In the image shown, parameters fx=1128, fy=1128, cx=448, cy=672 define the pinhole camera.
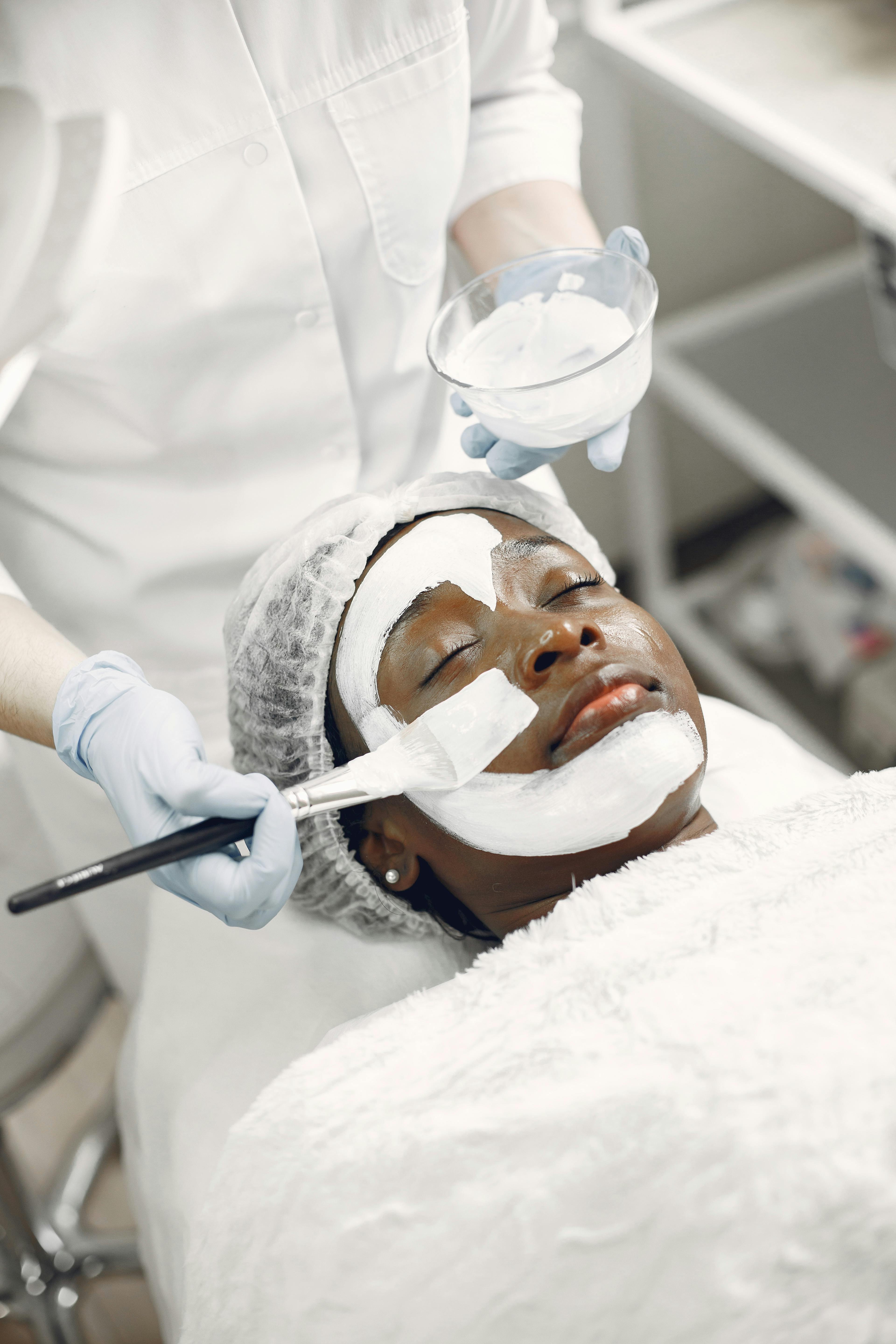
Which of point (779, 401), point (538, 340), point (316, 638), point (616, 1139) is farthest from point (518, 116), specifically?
point (616, 1139)

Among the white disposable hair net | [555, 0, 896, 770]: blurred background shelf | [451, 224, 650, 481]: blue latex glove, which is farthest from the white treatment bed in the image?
[555, 0, 896, 770]: blurred background shelf

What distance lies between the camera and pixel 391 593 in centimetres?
103

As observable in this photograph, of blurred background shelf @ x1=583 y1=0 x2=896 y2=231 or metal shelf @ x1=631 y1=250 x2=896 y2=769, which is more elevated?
blurred background shelf @ x1=583 y1=0 x2=896 y2=231

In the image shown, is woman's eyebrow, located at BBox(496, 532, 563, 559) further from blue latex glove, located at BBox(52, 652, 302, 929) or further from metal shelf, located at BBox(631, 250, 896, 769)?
metal shelf, located at BBox(631, 250, 896, 769)

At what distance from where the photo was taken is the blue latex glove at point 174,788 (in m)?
0.86

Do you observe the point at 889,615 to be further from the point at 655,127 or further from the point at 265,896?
the point at 265,896

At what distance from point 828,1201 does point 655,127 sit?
186 centimetres

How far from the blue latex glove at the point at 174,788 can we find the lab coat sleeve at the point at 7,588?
136 mm

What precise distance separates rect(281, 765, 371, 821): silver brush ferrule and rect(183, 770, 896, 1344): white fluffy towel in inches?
7.7

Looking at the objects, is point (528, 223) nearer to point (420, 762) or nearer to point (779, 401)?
point (420, 762)

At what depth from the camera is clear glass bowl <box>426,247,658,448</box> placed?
3.17 ft

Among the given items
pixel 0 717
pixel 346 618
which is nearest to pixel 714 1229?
pixel 346 618

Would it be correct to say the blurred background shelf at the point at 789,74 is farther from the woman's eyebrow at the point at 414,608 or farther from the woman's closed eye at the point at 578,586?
the woman's eyebrow at the point at 414,608

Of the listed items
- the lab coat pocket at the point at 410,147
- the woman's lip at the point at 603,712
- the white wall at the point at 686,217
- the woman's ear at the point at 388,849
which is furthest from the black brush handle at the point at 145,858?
the white wall at the point at 686,217
